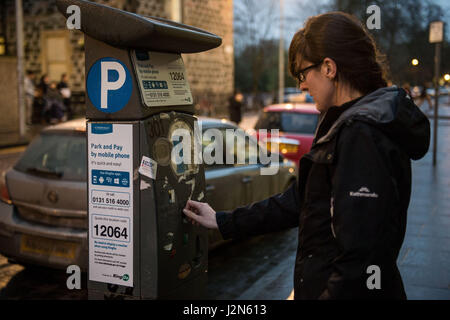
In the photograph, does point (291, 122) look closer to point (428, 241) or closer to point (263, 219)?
point (428, 241)

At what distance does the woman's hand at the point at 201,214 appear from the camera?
8.28 ft

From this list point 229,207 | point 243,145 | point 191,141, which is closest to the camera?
point 191,141

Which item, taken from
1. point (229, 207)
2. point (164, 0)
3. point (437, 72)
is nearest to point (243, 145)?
point (229, 207)

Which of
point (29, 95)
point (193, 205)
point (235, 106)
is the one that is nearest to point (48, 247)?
point (193, 205)

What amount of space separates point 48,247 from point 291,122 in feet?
20.9

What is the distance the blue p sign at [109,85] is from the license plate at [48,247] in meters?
2.49

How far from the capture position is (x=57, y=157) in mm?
5328

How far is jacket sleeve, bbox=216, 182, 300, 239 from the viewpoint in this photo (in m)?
2.40

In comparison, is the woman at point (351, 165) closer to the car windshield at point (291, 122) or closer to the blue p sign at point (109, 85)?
the blue p sign at point (109, 85)

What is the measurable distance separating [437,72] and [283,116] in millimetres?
3204

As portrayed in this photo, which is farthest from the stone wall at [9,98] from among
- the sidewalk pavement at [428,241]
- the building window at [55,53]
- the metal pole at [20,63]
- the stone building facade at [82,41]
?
the sidewalk pavement at [428,241]
